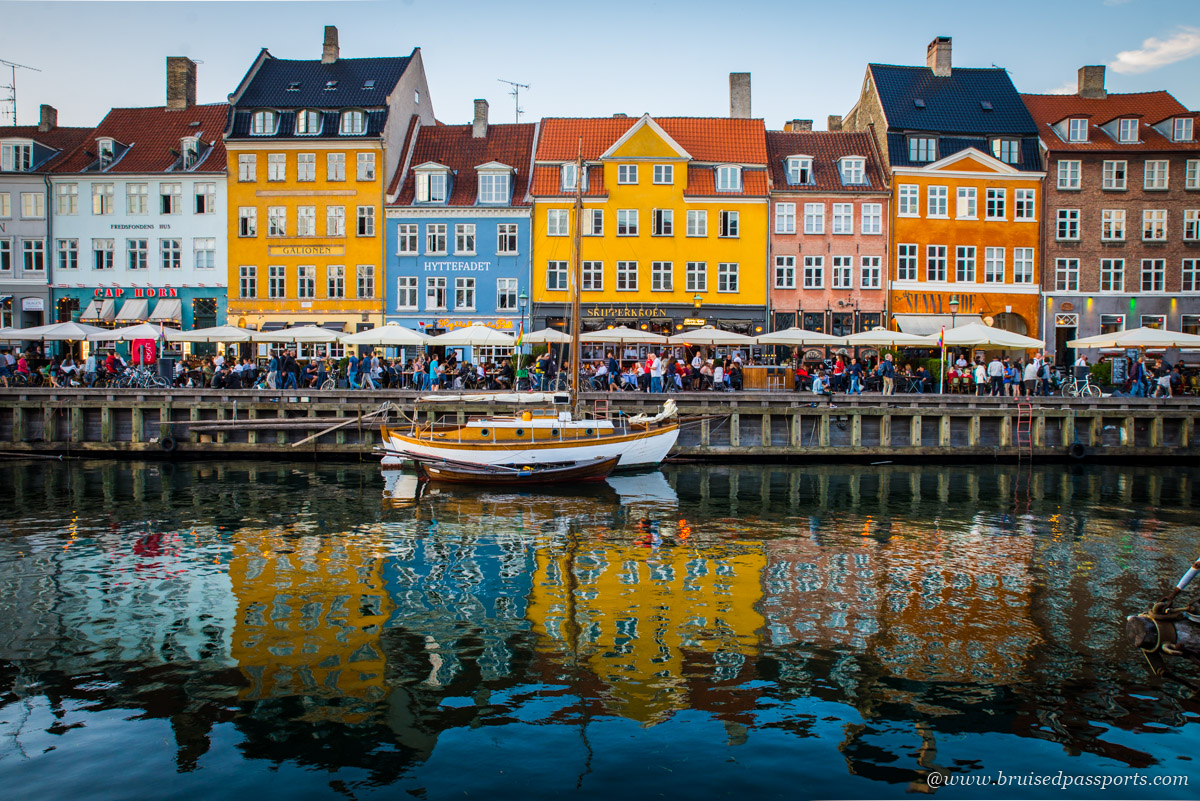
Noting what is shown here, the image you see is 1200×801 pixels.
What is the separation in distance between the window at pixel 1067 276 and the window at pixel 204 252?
43.9m

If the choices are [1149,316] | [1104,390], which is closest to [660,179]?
[1104,390]

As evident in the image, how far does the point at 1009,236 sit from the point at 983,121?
20.1 feet

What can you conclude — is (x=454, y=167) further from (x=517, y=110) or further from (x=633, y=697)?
(x=633, y=697)

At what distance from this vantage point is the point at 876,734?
10102 mm

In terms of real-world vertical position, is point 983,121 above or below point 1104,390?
above

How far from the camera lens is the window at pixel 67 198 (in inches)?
1960

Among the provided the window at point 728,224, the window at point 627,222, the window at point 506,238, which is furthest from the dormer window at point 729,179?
the window at point 506,238

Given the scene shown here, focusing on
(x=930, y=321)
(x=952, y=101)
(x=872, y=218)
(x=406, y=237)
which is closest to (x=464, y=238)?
(x=406, y=237)

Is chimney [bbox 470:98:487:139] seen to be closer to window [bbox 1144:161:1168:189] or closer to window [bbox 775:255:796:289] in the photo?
window [bbox 775:255:796:289]

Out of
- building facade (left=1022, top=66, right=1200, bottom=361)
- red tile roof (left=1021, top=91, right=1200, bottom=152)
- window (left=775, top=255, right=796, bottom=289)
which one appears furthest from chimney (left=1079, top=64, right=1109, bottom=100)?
window (left=775, top=255, right=796, bottom=289)

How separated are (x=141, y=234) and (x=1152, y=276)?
52811 millimetres

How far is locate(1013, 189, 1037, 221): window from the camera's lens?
155ft

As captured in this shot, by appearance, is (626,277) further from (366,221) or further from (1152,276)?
(1152,276)

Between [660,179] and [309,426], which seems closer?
[309,426]
